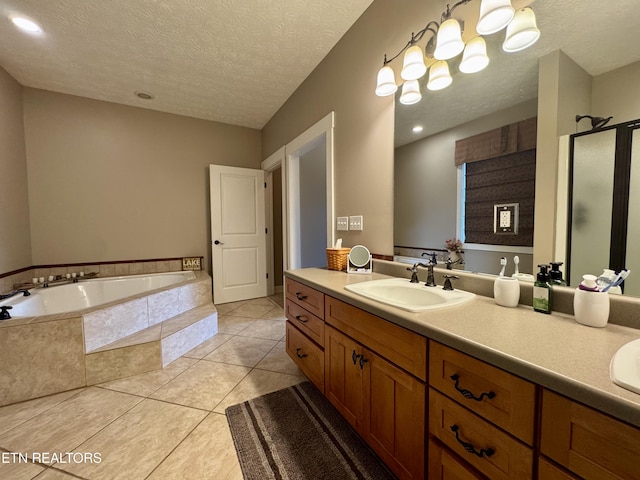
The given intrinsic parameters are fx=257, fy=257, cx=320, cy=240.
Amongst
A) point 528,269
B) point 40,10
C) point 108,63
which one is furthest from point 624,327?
point 108,63

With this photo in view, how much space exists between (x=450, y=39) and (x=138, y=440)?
8.04 ft

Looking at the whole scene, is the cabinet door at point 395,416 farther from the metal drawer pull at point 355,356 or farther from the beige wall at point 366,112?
the beige wall at point 366,112

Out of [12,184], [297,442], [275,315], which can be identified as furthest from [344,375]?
[12,184]

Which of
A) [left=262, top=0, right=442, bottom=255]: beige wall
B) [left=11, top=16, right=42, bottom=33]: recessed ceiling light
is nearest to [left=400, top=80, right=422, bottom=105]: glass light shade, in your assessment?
[left=262, top=0, right=442, bottom=255]: beige wall

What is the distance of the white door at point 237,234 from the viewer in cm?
353

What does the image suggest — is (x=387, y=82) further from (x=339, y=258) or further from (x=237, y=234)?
(x=237, y=234)

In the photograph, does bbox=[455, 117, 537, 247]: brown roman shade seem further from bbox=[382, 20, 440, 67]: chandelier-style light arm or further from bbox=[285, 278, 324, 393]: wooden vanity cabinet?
bbox=[285, 278, 324, 393]: wooden vanity cabinet

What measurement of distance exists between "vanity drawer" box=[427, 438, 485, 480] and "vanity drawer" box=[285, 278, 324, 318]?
721 mm

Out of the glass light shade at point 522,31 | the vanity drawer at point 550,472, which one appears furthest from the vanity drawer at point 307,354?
the glass light shade at point 522,31

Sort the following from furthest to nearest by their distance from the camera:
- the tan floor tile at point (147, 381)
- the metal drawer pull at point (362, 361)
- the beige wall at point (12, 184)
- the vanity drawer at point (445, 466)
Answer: the beige wall at point (12, 184) → the tan floor tile at point (147, 381) → the metal drawer pull at point (362, 361) → the vanity drawer at point (445, 466)

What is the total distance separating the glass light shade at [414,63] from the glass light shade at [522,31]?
1.30 ft

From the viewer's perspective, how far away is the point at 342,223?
6.93 feet

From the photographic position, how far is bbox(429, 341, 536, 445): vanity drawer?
576 mm

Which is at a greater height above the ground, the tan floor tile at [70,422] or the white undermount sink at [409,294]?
the white undermount sink at [409,294]
